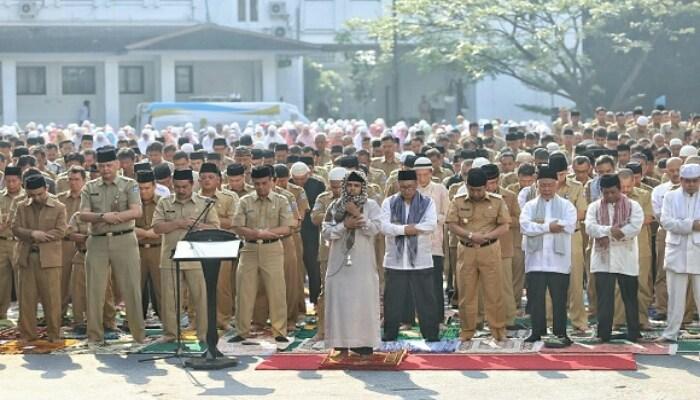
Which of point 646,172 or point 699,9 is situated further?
point 699,9

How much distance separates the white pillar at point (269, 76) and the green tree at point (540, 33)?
829 centimetres

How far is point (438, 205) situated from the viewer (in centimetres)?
1764

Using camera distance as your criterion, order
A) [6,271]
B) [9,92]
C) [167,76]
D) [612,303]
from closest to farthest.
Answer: [612,303]
[6,271]
[9,92]
[167,76]

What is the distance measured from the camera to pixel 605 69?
5178 cm

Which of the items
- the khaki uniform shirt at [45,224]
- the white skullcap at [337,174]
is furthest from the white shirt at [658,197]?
the khaki uniform shirt at [45,224]

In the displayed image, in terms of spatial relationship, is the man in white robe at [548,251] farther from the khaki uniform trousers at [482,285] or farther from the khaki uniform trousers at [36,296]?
the khaki uniform trousers at [36,296]

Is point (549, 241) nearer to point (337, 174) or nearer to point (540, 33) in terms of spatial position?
point (337, 174)

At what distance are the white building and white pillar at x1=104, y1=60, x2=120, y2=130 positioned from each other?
38 millimetres

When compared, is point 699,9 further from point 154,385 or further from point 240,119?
point 154,385

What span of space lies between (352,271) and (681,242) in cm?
352

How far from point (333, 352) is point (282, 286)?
164 centimetres

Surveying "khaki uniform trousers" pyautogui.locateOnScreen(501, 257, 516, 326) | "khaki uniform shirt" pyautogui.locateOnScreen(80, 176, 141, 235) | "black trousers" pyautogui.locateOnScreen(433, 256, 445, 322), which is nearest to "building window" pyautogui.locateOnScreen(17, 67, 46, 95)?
"khaki uniform shirt" pyautogui.locateOnScreen(80, 176, 141, 235)

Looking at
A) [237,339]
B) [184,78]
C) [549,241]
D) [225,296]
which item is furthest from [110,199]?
[184,78]

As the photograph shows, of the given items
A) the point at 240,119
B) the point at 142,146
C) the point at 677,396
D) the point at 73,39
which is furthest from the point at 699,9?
the point at 677,396
